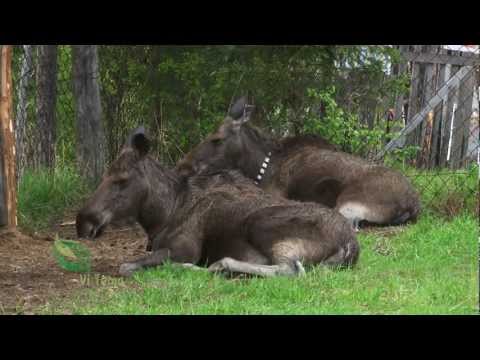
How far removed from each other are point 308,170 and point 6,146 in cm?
402

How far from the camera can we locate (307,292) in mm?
7547

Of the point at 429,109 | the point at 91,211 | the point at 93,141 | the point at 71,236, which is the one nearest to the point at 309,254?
the point at 91,211

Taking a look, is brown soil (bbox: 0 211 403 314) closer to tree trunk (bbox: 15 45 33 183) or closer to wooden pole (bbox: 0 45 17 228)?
wooden pole (bbox: 0 45 17 228)

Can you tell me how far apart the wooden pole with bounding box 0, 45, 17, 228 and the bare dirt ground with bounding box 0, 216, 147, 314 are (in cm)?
24

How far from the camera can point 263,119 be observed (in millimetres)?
14039

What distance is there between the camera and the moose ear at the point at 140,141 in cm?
941

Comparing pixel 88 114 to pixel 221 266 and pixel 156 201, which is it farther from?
pixel 221 266

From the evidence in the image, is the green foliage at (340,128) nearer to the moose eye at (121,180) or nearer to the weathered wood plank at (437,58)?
the weathered wood plank at (437,58)

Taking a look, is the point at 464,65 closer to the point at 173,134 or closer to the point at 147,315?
the point at 173,134

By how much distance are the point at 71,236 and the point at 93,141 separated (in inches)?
77.1

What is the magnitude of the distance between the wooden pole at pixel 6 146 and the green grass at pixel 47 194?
4.74ft

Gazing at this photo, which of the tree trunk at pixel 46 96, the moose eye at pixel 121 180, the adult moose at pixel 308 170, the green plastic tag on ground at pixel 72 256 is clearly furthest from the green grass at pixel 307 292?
the tree trunk at pixel 46 96

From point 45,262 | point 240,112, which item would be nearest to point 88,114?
point 240,112

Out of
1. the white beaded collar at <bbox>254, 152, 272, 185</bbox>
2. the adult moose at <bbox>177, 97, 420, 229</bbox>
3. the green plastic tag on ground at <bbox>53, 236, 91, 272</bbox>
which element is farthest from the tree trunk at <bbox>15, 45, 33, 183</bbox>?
the green plastic tag on ground at <bbox>53, 236, 91, 272</bbox>
